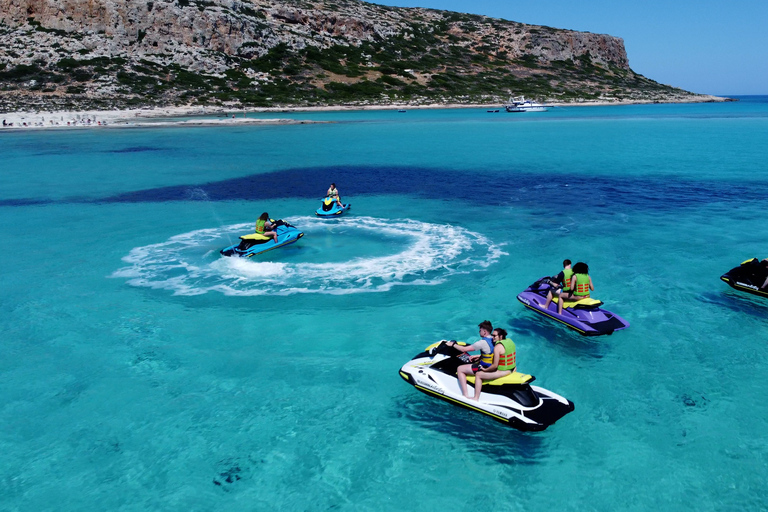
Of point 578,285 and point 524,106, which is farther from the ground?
point 524,106

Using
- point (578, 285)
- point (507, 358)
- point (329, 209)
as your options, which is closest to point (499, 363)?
point (507, 358)

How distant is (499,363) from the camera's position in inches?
464

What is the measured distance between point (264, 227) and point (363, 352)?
10308 mm

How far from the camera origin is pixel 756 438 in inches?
454

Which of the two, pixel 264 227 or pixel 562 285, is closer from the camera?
pixel 562 285

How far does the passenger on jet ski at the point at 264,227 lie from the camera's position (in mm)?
23281

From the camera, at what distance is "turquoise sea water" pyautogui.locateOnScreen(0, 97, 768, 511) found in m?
10.5

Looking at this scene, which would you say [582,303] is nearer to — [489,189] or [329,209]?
[329,209]

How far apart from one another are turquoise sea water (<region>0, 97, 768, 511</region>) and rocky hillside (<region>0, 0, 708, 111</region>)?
85.1 m

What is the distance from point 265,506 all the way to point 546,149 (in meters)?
55.7

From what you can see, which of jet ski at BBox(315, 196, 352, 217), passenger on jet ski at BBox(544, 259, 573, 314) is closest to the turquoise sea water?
passenger on jet ski at BBox(544, 259, 573, 314)

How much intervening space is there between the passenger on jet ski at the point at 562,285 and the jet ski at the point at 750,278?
6.87m

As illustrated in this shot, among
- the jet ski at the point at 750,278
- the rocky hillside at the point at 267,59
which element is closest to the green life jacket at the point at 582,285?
the jet ski at the point at 750,278

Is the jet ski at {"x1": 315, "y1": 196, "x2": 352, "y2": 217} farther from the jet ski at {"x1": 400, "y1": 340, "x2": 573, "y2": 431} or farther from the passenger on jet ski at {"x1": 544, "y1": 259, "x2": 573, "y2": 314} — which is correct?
the jet ski at {"x1": 400, "y1": 340, "x2": 573, "y2": 431}
